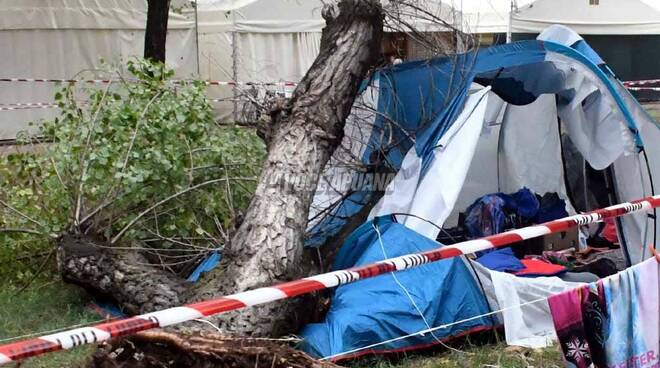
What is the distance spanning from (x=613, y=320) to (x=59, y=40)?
12.4 m

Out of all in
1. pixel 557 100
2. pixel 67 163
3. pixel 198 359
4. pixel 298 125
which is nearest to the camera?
pixel 198 359

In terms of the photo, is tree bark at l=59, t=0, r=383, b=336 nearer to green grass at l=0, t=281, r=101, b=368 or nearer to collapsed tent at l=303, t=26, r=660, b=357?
green grass at l=0, t=281, r=101, b=368

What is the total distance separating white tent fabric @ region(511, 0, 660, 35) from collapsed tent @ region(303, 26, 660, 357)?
10.4m

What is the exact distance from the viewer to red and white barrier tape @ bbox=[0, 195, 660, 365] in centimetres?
230

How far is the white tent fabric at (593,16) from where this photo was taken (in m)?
16.7

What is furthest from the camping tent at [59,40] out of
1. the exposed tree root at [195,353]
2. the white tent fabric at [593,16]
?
the exposed tree root at [195,353]

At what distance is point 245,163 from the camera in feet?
19.4

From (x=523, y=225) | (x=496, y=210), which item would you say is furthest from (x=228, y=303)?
(x=523, y=225)

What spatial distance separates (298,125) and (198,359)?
2.08 meters

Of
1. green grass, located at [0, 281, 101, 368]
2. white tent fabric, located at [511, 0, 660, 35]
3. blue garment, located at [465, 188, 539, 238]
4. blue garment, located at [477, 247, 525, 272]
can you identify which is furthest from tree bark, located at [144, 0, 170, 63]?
white tent fabric, located at [511, 0, 660, 35]

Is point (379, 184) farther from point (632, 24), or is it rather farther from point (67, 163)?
point (632, 24)

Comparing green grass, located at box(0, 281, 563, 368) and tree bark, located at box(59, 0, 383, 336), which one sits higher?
tree bark, located at box(59, 0, 383, 336)

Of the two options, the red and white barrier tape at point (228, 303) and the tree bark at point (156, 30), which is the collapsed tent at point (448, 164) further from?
the tree bark at point (156, 30)

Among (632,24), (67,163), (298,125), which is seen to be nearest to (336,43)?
(298,125)
